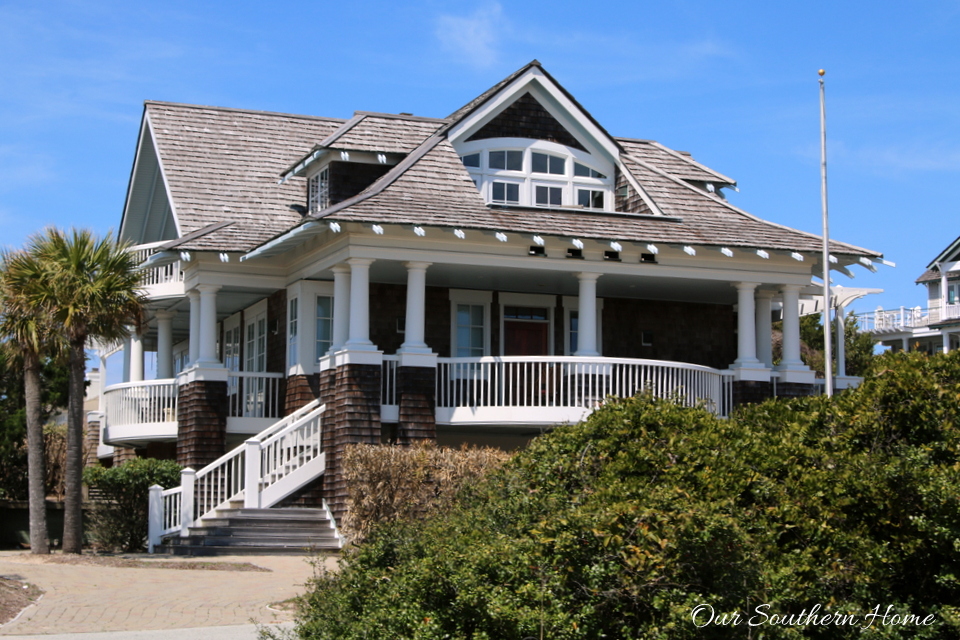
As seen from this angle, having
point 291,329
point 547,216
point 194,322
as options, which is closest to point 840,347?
point 547,216

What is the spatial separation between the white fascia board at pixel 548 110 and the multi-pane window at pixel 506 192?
1214 mm

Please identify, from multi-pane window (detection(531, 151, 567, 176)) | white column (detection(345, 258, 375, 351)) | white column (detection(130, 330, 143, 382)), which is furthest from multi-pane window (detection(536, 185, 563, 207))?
white column (detection(130, 330, 143, 382))

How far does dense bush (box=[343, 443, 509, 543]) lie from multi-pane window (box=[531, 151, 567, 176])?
7802 mm

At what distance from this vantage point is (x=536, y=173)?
2530 cm

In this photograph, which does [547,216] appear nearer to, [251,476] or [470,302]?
[470,302]

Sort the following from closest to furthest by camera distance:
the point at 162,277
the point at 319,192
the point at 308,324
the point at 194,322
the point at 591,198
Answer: the point at 308,324 → the point at 194,322 → the point at 591,198 → the point at 319,192 → the point at 162,277

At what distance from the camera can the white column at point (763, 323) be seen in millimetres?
26141

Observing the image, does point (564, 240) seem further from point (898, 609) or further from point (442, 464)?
point (898, 609)

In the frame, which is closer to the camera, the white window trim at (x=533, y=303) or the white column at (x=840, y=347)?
the white window trim at (x=533, y=303)

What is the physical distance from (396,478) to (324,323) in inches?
239

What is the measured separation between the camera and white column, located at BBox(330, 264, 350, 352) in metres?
22.5

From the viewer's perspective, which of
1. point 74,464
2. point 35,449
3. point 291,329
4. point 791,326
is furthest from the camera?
point 291,329

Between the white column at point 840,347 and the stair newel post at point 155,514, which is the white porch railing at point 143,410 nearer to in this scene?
the stair newel post at point 155,514

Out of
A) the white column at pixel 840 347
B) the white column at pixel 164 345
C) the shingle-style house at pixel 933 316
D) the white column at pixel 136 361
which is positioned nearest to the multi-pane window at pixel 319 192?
the white column at pixel 164 345
